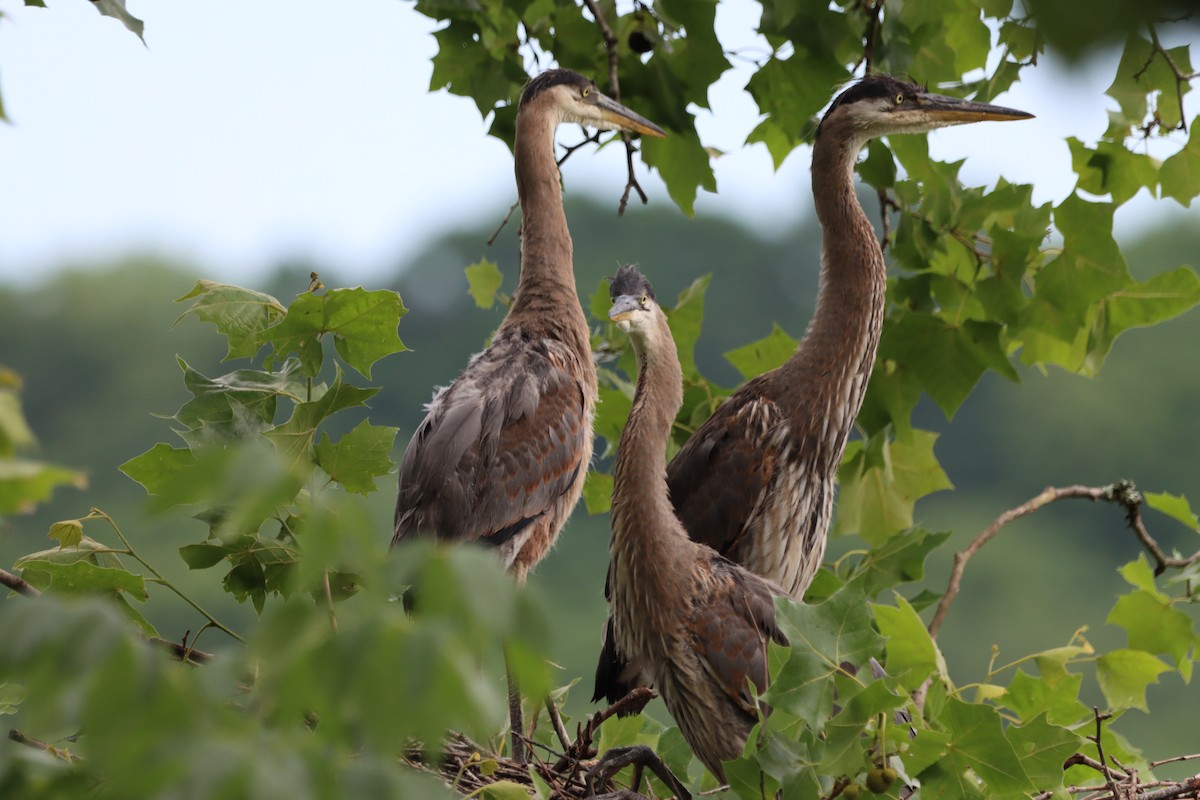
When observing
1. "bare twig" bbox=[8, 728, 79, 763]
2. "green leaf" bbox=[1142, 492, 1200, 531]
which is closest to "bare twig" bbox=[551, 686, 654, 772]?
"bare twig" bbox=[8, 728, 79, 763]

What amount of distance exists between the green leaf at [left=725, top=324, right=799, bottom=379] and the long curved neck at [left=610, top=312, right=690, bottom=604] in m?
0.83

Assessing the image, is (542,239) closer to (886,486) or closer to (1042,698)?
(886,486)

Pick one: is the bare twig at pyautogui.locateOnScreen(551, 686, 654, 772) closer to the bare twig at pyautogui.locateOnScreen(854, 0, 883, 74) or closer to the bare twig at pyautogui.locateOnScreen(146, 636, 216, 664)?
the bare twig at pyautogui.locateOnScreen(146, 636, 216, 664)

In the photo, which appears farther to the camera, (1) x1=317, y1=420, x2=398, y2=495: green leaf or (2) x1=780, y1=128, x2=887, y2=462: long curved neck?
(2) x1=780, y1=128, x2=887, y2=462: long curved neck

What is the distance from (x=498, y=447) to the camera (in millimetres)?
3084

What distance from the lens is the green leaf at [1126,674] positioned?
8.68 ft

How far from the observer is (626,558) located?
2643mm

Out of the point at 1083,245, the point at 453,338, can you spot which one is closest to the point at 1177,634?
the point at 1083,245

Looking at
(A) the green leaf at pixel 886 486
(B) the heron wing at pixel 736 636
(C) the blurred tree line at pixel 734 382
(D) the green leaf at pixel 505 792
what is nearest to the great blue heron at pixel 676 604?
(B) the heron wing at pixel 736 636

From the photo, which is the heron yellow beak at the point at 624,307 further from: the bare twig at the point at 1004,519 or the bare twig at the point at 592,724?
the bare twig at the point at 1004,519

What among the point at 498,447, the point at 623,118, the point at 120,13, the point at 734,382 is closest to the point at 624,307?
the point at 498,447

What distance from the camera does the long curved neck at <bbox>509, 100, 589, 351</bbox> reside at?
326 cm

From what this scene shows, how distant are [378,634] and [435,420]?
2262mm

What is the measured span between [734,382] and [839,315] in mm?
17476
